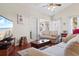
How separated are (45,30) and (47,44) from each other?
0.76 ft

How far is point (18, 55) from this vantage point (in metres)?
1.88

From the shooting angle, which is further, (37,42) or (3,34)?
(37,42)

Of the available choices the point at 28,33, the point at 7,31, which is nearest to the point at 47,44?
the point at 28,33

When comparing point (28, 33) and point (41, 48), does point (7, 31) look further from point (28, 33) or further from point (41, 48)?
point (41, 48)

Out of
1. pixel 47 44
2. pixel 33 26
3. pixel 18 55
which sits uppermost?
pixel 33 26

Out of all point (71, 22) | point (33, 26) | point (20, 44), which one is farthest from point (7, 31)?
point (71, 22)

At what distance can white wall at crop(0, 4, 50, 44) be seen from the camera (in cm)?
180

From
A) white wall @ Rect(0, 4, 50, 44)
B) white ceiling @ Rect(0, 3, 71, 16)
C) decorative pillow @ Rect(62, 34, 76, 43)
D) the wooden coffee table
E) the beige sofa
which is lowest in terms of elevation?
the beige sofa

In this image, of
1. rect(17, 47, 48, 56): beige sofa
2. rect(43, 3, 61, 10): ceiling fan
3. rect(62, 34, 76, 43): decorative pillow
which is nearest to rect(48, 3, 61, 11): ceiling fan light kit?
rect(43, 3, 61, 10): ceiling fan

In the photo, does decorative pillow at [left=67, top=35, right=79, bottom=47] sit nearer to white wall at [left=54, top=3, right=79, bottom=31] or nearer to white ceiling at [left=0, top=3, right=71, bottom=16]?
white wall at [left=54, top=3, right=79, bottom=31]

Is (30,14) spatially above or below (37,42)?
above

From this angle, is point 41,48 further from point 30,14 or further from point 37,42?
point 30,14

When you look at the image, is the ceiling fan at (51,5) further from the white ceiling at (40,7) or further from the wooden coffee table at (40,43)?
the wooden coffee table at (40,43)

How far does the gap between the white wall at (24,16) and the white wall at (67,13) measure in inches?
9.2
